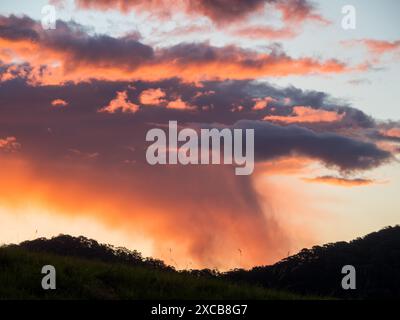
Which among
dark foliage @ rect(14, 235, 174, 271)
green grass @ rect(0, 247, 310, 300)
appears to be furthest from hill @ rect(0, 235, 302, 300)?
dark foliage @ rect(14, 235, 174, 271)

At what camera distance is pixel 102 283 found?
16859 mm

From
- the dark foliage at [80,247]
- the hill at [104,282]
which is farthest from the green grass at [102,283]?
the dark foliage at [80,247]

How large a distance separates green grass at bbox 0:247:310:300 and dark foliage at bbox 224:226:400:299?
8942 millimetres

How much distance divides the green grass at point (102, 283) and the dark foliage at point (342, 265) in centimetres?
894

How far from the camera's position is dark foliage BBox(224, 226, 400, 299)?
30.4m

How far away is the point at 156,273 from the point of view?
18.0 meters

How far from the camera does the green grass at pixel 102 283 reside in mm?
15859

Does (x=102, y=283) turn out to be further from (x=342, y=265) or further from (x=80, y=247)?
(x=342, y=265)

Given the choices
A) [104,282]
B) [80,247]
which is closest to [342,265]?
[80,247]

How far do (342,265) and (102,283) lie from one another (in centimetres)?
2219
